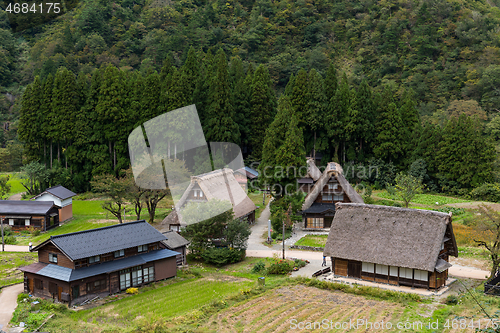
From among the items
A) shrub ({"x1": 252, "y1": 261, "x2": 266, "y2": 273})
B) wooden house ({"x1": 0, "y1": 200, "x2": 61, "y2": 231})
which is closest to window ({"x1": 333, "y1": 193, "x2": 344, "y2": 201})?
shrub ({"x1": 252, "y1": 261, "x2": 266, "y2": 273})

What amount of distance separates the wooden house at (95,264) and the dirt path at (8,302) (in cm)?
75

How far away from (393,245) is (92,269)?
50.5 ft

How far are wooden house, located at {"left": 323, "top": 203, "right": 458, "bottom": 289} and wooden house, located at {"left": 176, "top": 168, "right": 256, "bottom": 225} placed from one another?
34.6 feet

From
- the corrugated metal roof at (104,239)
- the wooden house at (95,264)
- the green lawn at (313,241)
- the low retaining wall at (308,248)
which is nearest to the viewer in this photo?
the wooden house at (95,264)

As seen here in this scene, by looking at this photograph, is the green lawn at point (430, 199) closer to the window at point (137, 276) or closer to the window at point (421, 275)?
the window at point (421, 275)

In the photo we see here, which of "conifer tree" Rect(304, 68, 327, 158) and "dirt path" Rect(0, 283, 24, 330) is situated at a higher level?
"conifer tree" Rect(304, 68, 327, 158)

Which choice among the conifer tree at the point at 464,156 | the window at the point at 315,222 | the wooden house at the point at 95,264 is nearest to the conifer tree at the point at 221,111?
the window at the point at 315,222

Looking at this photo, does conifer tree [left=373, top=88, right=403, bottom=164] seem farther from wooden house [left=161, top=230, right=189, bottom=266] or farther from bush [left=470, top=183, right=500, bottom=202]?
wooden house [left=161, top=230, right=189, bottom=266]

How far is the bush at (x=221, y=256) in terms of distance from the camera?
29281mm

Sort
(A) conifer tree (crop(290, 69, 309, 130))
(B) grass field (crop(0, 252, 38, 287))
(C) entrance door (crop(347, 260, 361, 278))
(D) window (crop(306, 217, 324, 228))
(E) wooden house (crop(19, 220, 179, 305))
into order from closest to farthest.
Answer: (E) wooden house (crop(19, 220, 179, 305))
(C) entrance door (crop(347, 260, 361, 278))
(B) grass field (crop(0, 252, 38, 287))
(D) window (crop(306, 217, 324, 228))
(A) conifer tree (crop(290, 69, 309, 130))

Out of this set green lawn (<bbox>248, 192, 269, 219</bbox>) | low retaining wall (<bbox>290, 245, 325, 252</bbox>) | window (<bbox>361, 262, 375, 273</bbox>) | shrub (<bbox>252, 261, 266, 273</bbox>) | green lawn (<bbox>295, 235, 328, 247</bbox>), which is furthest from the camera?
green lawn (<bbox>248, 192, 269, 219</bbox>)

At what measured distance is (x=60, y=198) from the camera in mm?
39375

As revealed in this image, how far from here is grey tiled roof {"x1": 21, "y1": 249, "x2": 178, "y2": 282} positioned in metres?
23.1

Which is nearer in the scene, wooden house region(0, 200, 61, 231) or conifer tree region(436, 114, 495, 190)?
wooden house region(0, 200, 61, 231)
